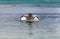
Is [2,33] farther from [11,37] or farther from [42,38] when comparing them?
[42,38]

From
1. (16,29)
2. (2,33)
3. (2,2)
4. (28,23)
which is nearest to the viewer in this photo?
(2,33)

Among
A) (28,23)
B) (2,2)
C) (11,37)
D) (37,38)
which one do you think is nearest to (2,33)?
Result: (11,37)

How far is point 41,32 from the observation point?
13.5 metres

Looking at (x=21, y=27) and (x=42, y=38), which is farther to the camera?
(x=21, y=27)

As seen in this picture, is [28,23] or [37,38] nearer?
[37,38]

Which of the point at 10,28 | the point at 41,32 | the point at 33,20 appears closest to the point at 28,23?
the point at 33,20

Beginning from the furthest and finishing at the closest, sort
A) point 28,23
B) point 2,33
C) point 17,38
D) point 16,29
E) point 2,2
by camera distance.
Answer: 1. point 2,2
2. point 28,23
3. point 16,29
4. point 2,33
5. point 17,38

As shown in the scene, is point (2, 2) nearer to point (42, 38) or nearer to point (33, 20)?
point (33, 20)

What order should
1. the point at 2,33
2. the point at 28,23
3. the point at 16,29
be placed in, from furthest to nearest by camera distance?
the point at 28,23 < the point at 16,29 < the point at 2,33

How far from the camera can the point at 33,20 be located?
1738cm

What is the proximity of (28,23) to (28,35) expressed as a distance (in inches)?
153

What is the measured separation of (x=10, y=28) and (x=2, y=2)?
83.4 feet

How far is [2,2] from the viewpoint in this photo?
1569 inches

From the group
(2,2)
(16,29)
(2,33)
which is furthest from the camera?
(2,2)
